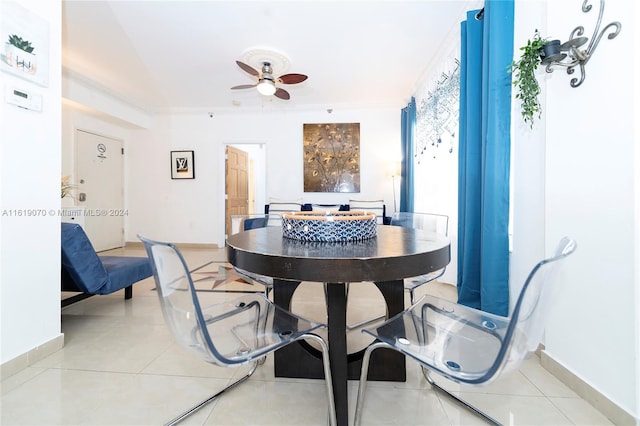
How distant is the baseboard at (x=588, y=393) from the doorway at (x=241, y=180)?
16.0ft

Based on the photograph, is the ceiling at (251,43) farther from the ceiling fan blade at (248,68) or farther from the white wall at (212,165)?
the white wall at (212,165)

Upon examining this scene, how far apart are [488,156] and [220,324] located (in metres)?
1.88

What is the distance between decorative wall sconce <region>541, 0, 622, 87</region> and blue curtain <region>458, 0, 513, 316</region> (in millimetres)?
445

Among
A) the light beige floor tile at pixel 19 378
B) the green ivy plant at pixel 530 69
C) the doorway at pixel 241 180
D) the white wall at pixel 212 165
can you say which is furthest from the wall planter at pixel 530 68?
the doorway at pixel 241 180

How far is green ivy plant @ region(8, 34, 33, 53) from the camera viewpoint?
149cm

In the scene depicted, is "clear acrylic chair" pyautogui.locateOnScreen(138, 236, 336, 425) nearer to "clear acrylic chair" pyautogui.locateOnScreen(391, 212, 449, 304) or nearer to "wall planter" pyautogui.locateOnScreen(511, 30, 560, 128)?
"clear acrylic chair" pyautogui.locateOnScreen(391, 212, 449, 304)

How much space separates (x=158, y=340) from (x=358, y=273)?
1692 millimetres

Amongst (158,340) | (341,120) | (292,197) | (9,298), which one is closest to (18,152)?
(9,298)

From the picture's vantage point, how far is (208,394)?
4.37ft

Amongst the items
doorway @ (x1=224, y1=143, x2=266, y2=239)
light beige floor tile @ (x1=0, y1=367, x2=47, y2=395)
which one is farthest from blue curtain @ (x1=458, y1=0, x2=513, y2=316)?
doorway @ (x1=224, y1=143, x2=266, y2=239)

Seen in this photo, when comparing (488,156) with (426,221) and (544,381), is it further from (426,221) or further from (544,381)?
(544,381)

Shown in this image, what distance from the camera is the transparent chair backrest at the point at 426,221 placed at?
2.06 meters

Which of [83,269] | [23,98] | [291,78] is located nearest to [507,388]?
[83,269]

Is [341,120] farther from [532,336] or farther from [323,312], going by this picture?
[532,336]
